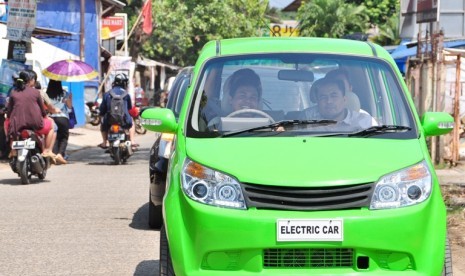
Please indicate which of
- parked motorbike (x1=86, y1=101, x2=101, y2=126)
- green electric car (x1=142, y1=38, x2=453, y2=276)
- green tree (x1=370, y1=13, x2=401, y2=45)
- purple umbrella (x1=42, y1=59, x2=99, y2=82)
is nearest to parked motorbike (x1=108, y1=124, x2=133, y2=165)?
purple umbrella (x1=42, y1=59, x2=99, y2=82)

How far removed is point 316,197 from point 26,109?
11032mm

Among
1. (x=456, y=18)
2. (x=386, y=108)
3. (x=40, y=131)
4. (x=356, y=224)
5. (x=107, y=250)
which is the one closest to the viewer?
(x=356, y=224)

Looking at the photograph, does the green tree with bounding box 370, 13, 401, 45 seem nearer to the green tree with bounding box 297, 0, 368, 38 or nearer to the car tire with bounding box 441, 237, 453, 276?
the green tree with bounding box 297, 0, 368, 38

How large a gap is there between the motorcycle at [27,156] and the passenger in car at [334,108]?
30.7 feet

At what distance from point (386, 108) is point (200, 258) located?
191 centimetres

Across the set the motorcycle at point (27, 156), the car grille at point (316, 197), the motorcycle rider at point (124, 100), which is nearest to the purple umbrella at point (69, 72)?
the motorcycle rider at point (124, 100)

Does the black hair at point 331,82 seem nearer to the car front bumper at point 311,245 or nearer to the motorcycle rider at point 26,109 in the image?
the car front bumper at point 311,245

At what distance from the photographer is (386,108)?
24.1 feet

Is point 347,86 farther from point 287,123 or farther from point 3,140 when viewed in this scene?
point 3,140

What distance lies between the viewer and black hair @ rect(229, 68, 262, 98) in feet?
24.5

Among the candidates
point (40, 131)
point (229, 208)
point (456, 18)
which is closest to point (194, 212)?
point (229, 208)

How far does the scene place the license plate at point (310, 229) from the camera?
602cm

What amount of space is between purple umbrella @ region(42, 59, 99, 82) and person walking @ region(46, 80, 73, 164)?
5571 mm

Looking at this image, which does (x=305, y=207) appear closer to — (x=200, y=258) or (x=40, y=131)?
(x=200, y=258)
